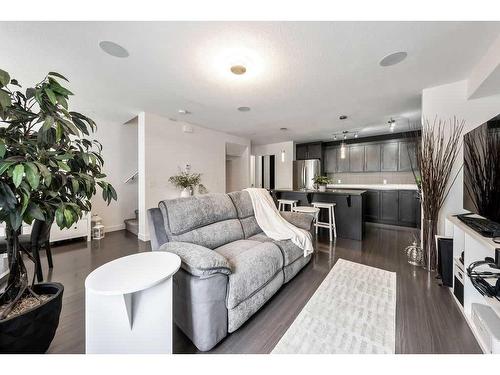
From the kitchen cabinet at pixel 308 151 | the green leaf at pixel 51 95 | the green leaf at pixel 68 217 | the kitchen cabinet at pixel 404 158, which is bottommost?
the green leaf at pixel 68 217

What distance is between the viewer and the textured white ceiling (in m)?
1.61

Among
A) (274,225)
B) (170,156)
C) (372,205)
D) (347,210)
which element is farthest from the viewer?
(372,205)

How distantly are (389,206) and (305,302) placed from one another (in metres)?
4.28

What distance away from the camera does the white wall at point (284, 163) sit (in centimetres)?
657

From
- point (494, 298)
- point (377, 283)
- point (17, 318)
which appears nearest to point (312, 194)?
point (377, 283)

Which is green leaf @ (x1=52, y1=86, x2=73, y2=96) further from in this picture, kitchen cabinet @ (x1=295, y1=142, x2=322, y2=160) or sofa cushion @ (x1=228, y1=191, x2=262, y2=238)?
kitchen cabinet @ (x1=295, y1=142, x2=322, y2=160)

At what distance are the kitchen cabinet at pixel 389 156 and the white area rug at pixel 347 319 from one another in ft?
12.4

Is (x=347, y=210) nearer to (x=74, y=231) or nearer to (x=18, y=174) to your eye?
(x=18, y=174)

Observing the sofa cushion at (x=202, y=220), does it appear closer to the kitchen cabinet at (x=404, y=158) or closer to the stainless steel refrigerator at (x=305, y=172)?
the stainless steel refrigerator at (x=305, y=172)

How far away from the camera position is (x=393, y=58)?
2.00 metres

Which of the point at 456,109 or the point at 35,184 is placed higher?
the point at 456,109

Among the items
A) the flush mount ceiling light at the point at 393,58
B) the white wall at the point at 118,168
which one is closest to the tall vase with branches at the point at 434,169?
the flush mount ceiling light at the point at 393,58

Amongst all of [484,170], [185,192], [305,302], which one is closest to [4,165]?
[305,302]
